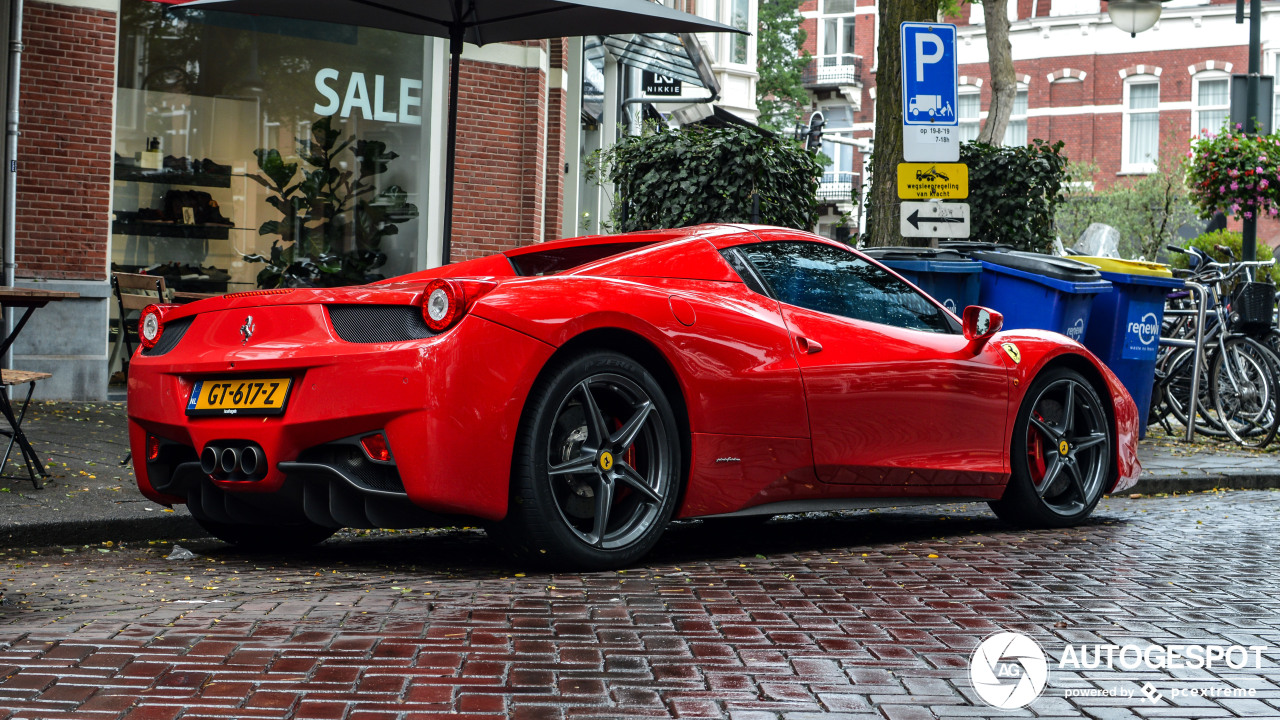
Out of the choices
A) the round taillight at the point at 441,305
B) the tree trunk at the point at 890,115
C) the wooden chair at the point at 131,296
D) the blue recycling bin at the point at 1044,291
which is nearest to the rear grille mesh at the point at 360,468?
the round taillight at the point at 441,305

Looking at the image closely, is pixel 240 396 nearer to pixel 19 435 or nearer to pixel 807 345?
pixel 807 345

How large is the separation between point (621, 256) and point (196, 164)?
328 inches

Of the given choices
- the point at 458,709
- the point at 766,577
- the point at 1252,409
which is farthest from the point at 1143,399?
the point at 458,709

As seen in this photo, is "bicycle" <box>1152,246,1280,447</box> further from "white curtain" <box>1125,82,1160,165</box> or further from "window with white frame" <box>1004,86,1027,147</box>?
"window with white frame" <box>1004,86,1027,147</box>

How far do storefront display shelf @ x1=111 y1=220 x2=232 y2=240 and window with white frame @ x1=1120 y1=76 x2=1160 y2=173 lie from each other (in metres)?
36.1

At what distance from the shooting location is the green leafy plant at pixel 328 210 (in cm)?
1275

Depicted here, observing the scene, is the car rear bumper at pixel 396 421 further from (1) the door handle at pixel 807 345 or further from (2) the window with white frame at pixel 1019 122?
(2) the window with white frame at pixel 1019 122

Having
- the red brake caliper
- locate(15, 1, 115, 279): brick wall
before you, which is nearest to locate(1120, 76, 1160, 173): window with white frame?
locate(15, 1, 115, 279): brick wall

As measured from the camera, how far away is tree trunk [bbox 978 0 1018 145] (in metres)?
14.7

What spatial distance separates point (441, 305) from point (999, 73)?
40.9 ft

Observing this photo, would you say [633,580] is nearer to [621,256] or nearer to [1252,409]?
[621,256]

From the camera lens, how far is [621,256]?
512 cm

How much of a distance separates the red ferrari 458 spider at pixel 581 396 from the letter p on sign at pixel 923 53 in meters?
3.48

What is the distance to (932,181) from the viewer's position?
360 inches
